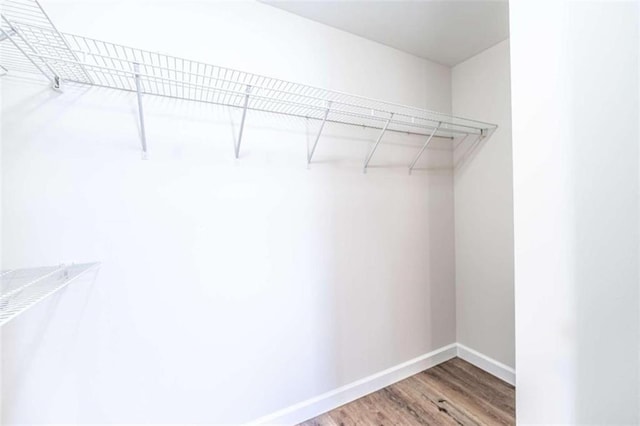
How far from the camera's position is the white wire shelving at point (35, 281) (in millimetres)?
793

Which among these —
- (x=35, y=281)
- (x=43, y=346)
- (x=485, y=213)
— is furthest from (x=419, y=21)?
(x=43, y=346)

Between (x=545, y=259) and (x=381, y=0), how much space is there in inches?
58.4

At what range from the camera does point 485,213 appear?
193 cm

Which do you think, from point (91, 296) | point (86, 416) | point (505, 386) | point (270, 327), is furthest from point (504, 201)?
point (86, 416)

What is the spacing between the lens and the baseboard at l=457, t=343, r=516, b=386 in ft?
5.97

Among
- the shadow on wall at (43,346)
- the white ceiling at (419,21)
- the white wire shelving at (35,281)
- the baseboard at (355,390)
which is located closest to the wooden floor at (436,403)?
the baseboard at (355,390)

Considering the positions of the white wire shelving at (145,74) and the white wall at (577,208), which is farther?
the white wire shelving at (145,74)

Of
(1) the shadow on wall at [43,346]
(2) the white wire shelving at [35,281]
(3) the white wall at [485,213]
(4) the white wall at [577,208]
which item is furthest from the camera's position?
(3) the white wall at [485,213]

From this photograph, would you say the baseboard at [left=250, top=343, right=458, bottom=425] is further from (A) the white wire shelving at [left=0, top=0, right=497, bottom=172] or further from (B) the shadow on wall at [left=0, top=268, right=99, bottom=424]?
(A) the white wire shelving at [left=0, top=0, right=497, bottom=172]

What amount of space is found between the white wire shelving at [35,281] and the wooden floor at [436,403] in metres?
1.37

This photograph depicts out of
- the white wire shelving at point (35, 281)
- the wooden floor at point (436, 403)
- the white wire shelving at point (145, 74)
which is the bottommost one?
the wooden floor at point (436, 403)

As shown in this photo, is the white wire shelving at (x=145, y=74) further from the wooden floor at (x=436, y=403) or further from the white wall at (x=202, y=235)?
the wooden floor at (x=436, y=403)

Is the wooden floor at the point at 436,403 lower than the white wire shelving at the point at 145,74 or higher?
lower

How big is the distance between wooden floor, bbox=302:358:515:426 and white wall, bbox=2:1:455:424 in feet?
0.55
